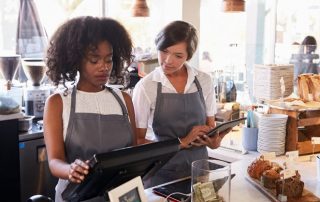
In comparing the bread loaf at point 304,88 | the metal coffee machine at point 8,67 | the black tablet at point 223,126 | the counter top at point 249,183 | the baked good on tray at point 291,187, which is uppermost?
the metal coffee machine at point 8,67

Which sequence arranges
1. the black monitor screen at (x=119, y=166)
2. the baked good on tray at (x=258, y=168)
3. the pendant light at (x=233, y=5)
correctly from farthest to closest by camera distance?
the pendant light at (x=233, y=5), the baked good on tray at (x=258, y=168), the black monitor screen at (x=119, y=166)

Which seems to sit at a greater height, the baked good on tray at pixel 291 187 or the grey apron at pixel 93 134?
the grey apron at pixel 93 134

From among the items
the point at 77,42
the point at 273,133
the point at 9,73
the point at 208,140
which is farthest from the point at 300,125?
the point at 9,73

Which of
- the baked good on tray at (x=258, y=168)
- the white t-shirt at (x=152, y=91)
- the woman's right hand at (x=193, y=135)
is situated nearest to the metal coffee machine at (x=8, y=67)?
the white t-shirt at (x=152, y=91)

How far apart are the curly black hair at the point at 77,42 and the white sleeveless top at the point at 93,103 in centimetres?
8

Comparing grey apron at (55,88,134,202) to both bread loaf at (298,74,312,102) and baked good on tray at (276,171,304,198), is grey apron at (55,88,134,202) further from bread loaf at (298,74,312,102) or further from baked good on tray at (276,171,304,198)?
bread loaf at (298,74,312,102)

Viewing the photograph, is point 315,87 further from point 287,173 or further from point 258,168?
point 287,173

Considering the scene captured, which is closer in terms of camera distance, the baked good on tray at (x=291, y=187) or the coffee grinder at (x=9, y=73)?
the baked good on tray at (x=291, y=187)

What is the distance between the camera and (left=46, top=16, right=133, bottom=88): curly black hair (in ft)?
5.37

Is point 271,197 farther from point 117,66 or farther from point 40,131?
point 40,131

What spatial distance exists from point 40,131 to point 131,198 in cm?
187

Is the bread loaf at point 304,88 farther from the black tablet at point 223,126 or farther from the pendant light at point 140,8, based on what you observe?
the pendant light at point 140,8

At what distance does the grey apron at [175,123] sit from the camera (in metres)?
2.12

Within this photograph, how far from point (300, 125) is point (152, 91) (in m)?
0.95
